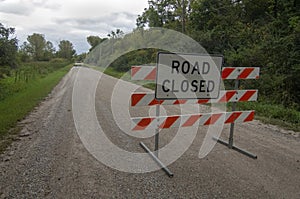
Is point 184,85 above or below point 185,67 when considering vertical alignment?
below

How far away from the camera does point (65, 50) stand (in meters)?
91.3

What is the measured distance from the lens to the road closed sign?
3.39m

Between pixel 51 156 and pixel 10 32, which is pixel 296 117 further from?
pixel 10 32

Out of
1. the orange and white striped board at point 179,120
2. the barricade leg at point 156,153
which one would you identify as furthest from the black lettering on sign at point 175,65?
the orange and white striped board at point 179,120

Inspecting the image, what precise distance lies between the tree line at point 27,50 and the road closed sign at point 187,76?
435 inches

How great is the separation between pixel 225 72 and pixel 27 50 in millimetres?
67384

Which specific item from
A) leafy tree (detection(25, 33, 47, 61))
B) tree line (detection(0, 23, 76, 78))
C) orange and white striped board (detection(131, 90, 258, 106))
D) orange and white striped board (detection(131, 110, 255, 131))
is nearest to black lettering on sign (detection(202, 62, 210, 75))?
orange and white striped board (detection(131, 90, 258, 106))

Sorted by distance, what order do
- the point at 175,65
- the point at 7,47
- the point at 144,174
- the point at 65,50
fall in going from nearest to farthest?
the point at 144,174 < the point at 175,65 < the point at 7,47 < the point at 65,50

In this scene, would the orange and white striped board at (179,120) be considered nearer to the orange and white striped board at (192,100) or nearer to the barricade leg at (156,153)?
the barricade leg at (156,153)

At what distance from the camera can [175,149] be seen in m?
4.04

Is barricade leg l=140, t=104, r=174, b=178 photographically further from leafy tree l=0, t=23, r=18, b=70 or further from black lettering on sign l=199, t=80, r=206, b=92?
leafy tree l=0, t=23, r=18, b=70

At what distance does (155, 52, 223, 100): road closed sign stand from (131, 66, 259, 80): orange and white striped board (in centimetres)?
12

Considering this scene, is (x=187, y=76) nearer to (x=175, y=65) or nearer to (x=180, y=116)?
(x=175, y=65)

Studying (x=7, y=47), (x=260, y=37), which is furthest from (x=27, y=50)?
(x=260, y=37)
